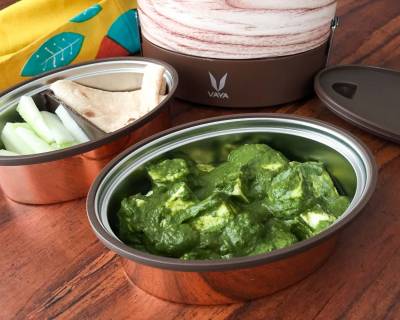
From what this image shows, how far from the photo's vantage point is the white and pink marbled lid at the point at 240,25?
87cm

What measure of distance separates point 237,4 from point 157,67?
184mm

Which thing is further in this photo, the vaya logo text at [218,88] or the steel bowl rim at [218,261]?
A: the vaya logo text at [218,88]

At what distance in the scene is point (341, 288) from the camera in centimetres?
65

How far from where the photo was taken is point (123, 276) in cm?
69

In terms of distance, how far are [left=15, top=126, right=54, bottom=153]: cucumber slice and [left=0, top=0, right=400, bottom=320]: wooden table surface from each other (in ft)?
0.31

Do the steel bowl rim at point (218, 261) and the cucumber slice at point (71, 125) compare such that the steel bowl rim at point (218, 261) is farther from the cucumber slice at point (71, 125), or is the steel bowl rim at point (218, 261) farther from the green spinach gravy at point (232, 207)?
the cucumber slice at point (71, 125)

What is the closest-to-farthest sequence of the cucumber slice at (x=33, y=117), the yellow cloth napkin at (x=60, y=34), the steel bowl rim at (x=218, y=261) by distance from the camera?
the steel bowl rim at (x=218, y=261) < the cucumber slice at (x=33, y=117) < the yellow cloth napkin at (x=60, y=34)

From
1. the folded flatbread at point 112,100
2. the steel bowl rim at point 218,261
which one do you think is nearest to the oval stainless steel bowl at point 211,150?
the steel bowl rim at point 218,261

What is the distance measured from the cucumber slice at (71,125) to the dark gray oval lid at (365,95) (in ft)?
1.38

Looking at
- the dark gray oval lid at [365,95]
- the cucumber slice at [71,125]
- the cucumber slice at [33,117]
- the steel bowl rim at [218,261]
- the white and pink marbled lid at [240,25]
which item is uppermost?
the white and pink marbled lid at [240,25]

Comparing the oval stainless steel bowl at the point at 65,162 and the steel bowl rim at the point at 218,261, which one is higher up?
the steel bowl rim at the point at 218,261

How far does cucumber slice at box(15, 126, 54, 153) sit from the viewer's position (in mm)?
839

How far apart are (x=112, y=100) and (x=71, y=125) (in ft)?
0.32

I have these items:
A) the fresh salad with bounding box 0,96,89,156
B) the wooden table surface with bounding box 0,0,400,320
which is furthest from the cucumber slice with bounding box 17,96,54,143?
the wooden table surface with bounding box 0,0,400,320
